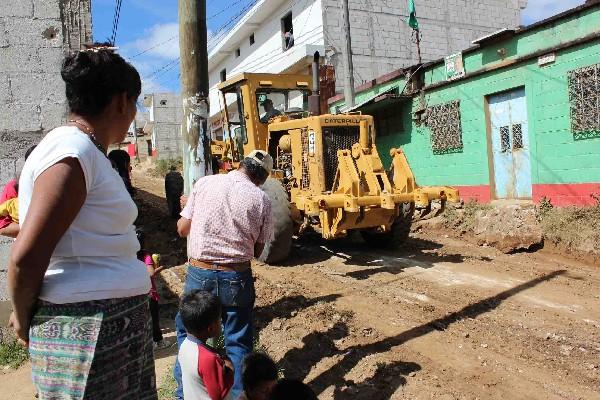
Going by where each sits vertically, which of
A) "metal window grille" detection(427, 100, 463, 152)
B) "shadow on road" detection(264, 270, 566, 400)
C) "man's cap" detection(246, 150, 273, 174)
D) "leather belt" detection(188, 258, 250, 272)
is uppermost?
"metal window grille" detection(427, 100, 463, 152)

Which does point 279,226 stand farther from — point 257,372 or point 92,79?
point 92,79

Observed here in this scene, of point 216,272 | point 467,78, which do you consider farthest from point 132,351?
point 467,78

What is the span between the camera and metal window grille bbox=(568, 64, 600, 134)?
795 centimetres

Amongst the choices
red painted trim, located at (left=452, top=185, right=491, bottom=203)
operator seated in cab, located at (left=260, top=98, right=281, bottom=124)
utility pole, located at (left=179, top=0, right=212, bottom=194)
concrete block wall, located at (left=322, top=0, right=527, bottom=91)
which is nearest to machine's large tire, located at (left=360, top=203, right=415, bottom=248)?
operator seated in cab, located at (left=260, top=98, right=281, bottom=124)

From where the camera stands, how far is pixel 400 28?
60.5 feet

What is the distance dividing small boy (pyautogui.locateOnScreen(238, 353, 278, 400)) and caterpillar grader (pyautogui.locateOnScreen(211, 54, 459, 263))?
3.77 metres

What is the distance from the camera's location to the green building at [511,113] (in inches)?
325

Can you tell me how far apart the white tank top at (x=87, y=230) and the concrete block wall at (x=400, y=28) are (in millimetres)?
16103

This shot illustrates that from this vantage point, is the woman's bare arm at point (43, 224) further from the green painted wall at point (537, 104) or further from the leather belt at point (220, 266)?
the green painted wall at point (537, 104)

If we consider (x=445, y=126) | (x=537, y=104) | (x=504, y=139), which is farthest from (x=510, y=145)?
(x=445, y=126)

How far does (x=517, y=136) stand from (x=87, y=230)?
31.9 feet

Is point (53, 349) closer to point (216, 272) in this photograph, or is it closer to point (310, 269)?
point (216, 272)

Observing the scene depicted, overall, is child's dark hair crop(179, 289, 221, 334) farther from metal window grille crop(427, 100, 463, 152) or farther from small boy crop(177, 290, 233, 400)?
metal window grille crop(427, 100, 463, 152)

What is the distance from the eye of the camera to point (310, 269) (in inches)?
274
